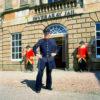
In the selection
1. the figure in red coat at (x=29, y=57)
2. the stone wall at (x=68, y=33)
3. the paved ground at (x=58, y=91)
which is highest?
the stone wall at (x=68, y=33)

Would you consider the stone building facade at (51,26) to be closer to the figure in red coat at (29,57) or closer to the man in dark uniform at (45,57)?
the figure in red coat at (29,57)

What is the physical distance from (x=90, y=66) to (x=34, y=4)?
5961mm

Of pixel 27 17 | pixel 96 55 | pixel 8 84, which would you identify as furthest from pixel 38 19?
pixel 8 84

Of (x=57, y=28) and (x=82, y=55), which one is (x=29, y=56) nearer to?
(x=57, y=28)

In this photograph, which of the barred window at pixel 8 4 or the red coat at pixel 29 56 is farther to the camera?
the barred window at pixel 8 4

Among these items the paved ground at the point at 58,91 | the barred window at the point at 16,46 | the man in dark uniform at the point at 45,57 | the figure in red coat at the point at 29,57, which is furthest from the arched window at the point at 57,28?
the man in dark uniform at the point at 45,57

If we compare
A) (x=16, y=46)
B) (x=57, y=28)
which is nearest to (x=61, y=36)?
(x=57, y=28)

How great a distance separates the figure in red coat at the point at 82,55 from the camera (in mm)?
17844

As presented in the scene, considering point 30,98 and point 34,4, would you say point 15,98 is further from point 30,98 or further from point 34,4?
point 34,4

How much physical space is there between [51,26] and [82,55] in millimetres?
3426

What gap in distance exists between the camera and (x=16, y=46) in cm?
2230

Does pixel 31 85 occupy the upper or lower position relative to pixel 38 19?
lower

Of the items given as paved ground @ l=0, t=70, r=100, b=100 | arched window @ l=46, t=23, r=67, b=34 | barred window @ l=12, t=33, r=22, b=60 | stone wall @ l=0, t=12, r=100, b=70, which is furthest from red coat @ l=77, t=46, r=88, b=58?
barred window @ l=12, t=33, r=22, b=60

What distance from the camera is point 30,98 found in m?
9.86
